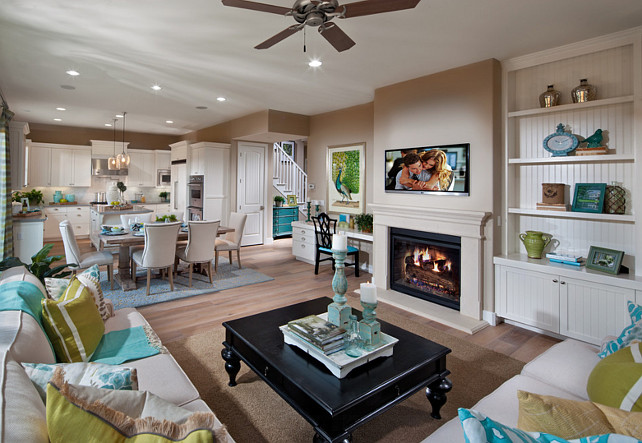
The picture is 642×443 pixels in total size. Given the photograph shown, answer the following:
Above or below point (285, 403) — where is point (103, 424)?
above

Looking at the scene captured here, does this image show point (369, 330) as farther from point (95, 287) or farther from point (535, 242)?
point (535, 242)

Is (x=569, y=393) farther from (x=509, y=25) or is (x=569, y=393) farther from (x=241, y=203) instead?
(x=241, y=203)

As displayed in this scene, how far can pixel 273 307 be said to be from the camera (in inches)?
164

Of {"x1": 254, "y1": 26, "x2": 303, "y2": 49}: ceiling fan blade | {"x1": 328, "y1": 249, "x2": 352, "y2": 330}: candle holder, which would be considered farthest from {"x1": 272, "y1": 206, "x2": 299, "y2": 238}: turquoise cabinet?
{"x1": 328, "y1": 249, "x2": 352, "y2": 330}: candle holder

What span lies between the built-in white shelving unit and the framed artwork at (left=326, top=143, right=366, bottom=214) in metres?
2.51

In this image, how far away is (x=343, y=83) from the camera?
4.66 m

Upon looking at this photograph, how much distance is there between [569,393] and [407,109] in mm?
3495

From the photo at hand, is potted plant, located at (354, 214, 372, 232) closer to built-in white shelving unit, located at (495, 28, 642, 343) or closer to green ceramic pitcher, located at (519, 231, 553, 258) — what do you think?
built-in white shelving unit, located at (495, 28, 642, 343)

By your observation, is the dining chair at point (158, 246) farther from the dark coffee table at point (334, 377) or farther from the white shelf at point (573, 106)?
the white shelf at point (573, 106)

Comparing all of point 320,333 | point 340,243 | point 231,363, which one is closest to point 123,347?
point 231,363

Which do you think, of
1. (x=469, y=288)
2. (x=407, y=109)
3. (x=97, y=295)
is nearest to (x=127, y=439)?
(x=97, y=295)

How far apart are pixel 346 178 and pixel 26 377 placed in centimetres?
533

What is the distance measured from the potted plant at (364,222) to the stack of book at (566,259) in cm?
257

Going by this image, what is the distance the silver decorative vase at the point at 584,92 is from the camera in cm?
317
